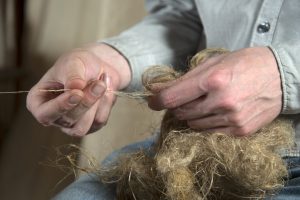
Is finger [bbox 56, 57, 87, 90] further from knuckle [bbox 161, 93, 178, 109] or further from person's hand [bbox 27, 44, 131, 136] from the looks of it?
knuckle [bbox 161, 93, 178, 109]

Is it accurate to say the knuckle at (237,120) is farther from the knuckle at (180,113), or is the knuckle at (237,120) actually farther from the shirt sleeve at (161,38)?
the shirt sleeve at (161,38)

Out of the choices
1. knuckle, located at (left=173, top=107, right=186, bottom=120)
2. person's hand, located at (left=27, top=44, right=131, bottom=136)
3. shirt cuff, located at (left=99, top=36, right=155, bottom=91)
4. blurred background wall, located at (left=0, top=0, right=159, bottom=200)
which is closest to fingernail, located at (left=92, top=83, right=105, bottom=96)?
person's hand, located at (left=27, top=44, right=131, bottom=136)

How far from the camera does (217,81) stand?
22.7 inches

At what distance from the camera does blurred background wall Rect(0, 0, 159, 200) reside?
4.12 ft

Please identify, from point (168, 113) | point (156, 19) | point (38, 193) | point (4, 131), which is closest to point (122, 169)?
point (168, 113)

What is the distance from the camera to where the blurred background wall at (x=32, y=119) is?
4.12ft

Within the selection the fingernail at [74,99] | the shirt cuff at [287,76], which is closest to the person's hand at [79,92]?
the fingernail at [74,99]

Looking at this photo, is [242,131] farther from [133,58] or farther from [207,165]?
[133,58]

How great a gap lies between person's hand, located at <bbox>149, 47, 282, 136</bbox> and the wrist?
0.18 meters

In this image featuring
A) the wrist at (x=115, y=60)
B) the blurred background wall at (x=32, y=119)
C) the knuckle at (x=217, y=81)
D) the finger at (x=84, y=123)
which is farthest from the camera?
the blurred background wall at (x=32, y=119)

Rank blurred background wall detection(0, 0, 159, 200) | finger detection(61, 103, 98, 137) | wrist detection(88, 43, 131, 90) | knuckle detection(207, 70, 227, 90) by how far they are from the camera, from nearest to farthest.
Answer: knuckle detection(207, 70, 227, 90)
finger detection(61, 103, 98, 137)
wrist detection(88, 43, 131, 90)
blurred background wall detection(0, 0, 159, 200)

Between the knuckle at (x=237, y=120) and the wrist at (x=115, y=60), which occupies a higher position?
the knuckle at (x=237, y=120)

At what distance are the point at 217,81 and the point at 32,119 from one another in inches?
38.4

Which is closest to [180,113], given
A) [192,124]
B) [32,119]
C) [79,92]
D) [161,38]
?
[192,124]
